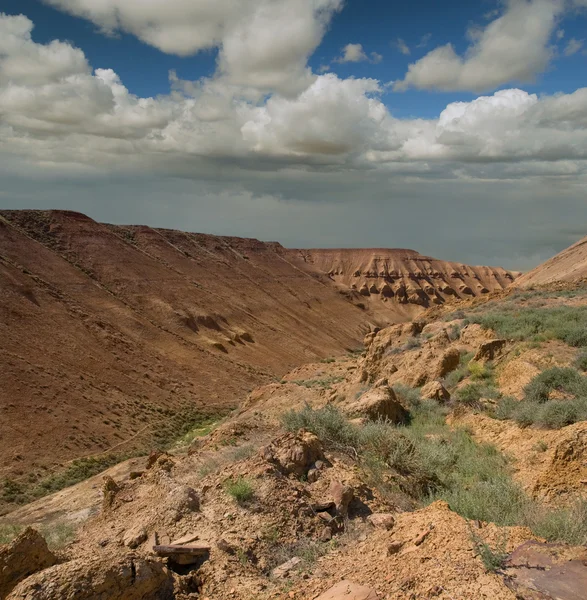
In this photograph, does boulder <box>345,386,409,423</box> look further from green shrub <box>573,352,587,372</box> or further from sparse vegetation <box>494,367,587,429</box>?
green shrub <box>573,352,587,372</box>

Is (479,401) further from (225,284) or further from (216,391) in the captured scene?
(225,284)

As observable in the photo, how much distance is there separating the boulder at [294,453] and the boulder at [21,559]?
2.79 meters

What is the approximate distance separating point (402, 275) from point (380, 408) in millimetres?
81982

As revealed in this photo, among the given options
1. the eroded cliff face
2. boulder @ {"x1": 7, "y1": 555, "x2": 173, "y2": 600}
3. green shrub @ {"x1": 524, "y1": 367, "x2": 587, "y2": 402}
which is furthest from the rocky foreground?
the eroded cliff face

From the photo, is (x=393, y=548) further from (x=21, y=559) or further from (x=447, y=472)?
(x=21, y=559)

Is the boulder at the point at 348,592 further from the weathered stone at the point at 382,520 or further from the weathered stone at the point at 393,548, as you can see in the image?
the weathered stone at the point at 382,520

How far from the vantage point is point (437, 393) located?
38.0ft

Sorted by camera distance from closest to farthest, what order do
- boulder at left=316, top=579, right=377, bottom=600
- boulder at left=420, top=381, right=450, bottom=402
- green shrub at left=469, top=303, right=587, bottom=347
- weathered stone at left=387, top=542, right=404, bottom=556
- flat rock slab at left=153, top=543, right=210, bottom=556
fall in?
boulder at left=316, top=579, right=377, bottom=600 → weathered stone at left=387, top=542, right=404, bottom=556 → flat rock slab at left=153, top=543, right=210, bottom=556 → boulder at left=420, top=381, right=450, bottom=402 → green shrub at left=469, top=303, right=587, bottom=347

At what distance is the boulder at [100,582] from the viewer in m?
3.53

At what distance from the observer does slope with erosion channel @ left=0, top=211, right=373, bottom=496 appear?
23.9 metres

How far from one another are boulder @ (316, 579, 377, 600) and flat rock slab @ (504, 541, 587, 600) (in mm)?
1030

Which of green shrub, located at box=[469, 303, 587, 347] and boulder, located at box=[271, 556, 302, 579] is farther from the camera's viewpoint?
green shrub, located at box=[469, 303, 587, 347]

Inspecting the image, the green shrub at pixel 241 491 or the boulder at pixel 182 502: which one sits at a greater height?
the green shrub at pixel 241 491

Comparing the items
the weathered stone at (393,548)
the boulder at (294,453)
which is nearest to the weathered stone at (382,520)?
the weathered stone at (393,548)
